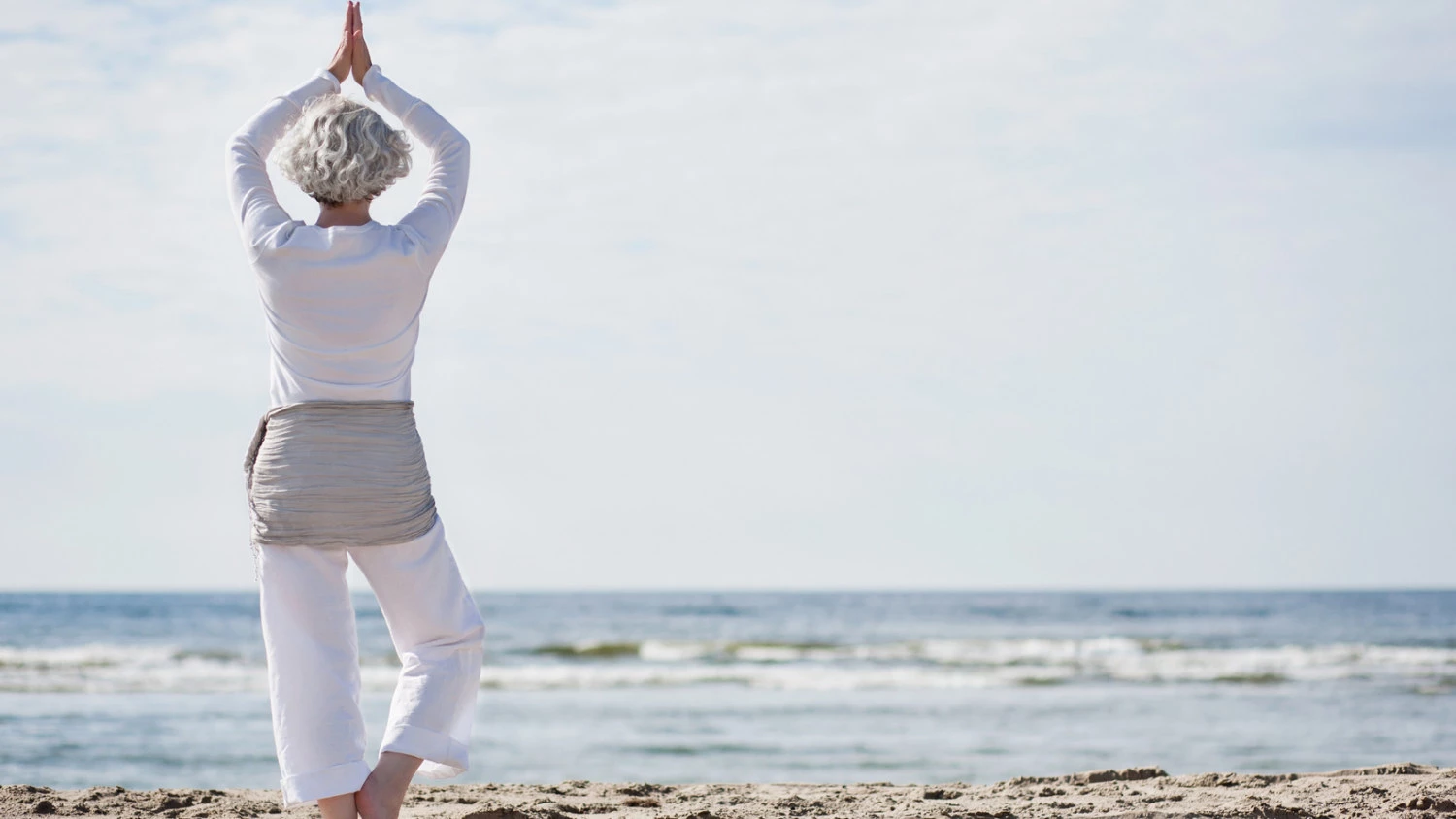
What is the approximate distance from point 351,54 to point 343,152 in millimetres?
393

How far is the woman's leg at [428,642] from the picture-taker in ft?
7.54

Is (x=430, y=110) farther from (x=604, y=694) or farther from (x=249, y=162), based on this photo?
(x=604, y=694)

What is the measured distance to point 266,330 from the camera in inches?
89.2

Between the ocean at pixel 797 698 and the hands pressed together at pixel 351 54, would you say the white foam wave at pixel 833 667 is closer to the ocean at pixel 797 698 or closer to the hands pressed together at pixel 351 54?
the ocean at pixel 797 698

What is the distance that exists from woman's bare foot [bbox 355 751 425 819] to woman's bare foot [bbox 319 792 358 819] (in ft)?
0.06

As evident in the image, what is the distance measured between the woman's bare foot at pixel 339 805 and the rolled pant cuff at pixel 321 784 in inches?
0.5

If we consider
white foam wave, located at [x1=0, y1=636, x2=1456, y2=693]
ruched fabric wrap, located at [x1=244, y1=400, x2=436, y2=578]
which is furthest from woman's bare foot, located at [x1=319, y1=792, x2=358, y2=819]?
white foam wave, located at [x1=0, y1=636, x2=1456, y2=693]

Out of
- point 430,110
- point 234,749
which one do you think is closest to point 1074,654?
point 234,749

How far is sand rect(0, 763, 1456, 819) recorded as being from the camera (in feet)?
11.3

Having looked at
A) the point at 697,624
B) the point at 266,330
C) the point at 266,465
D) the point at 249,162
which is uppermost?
the point at 249,162

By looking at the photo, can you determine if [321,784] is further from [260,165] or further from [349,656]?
[260,165]

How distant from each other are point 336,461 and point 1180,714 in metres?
8.95

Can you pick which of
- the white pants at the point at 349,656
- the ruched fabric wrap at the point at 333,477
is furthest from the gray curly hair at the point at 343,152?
the white pants at the point at 349,656

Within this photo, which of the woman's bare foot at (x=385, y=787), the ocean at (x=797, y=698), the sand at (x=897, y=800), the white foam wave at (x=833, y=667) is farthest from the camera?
the white foam wave at (x=833, y=667)
